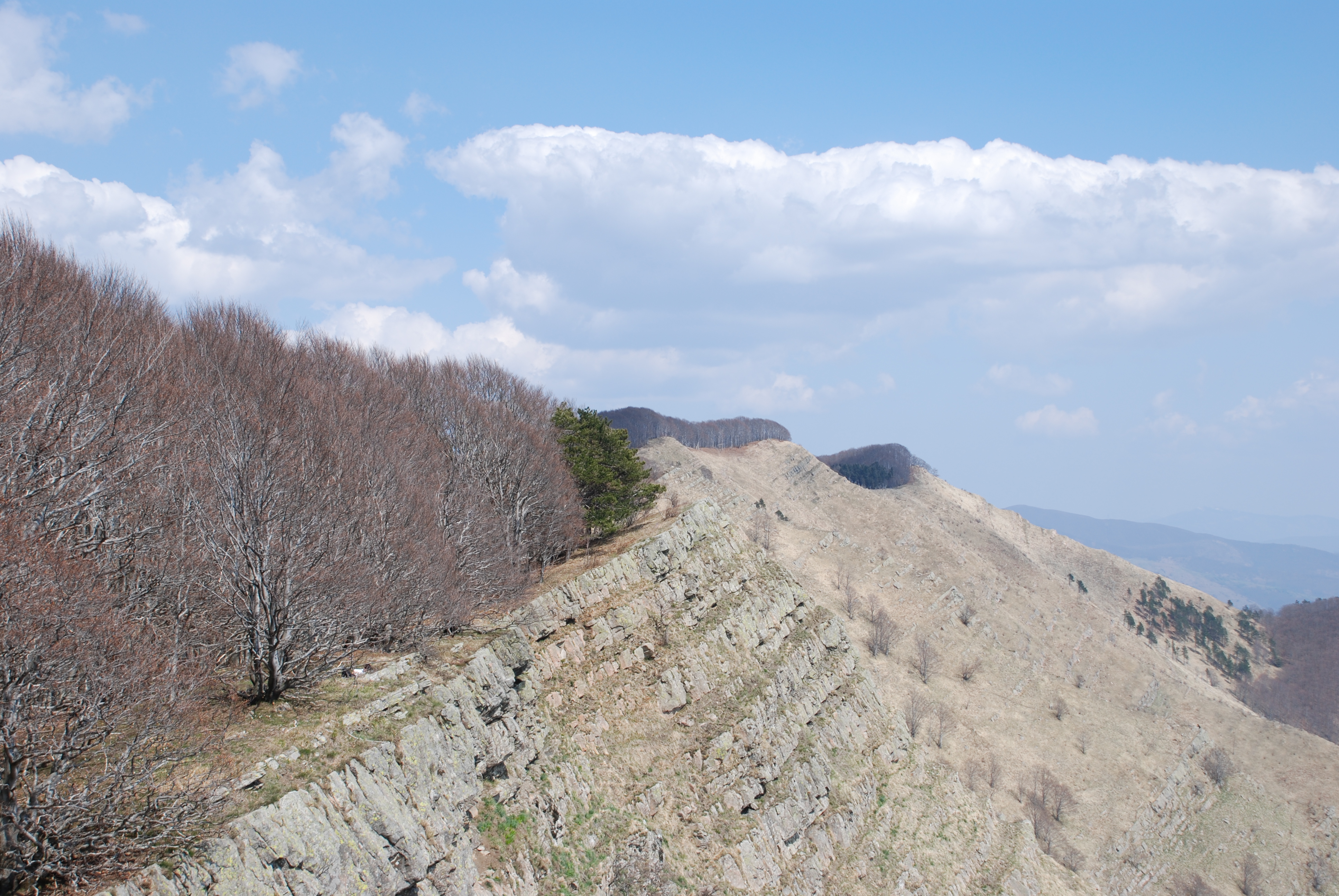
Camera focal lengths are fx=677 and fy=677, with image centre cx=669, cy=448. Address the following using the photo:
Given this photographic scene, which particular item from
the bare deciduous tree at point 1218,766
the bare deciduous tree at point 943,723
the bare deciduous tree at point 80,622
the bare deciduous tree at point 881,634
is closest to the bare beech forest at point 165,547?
the bare deciduous tree at point 80,622

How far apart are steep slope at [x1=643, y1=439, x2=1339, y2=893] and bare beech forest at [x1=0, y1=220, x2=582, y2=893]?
53.7 meters

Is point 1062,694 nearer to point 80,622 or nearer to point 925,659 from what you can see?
point 925,659

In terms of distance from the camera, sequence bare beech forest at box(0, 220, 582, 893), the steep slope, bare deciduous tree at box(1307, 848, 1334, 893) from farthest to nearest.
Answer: the steep slope < bare deciduous tree at box(1307, 848, 1334, 893) < bare beech forest at box(0, 220, 582, 893)

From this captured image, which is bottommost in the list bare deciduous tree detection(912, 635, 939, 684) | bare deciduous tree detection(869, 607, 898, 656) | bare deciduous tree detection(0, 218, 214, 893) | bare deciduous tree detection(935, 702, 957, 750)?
bare deciduous tree detection(935, 702, 957, 750)

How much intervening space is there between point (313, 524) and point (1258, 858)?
9169cm

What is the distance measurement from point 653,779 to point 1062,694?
76075 mm

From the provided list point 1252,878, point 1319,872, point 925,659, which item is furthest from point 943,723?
point 1319,872

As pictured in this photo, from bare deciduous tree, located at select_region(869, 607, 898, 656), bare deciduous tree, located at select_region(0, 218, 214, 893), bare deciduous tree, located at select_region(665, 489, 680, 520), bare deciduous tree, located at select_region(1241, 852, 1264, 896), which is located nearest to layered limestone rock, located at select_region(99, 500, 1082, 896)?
bare deciduous tree, located at select_region(0, 218, 214, 893)

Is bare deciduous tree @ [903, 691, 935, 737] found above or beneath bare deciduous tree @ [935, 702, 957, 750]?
above

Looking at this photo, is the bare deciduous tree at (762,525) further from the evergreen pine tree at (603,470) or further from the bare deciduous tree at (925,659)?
the evergreen pine tree at (603,470)

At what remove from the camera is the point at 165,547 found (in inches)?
845

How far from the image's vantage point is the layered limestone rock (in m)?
19.1

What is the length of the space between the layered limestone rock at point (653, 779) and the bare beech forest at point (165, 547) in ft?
9.16

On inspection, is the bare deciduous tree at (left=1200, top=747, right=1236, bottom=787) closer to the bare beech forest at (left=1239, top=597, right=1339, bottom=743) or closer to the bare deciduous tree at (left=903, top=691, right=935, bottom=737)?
the bare deciduous tree at (left=903, top=691, right=935, bottom=737)
